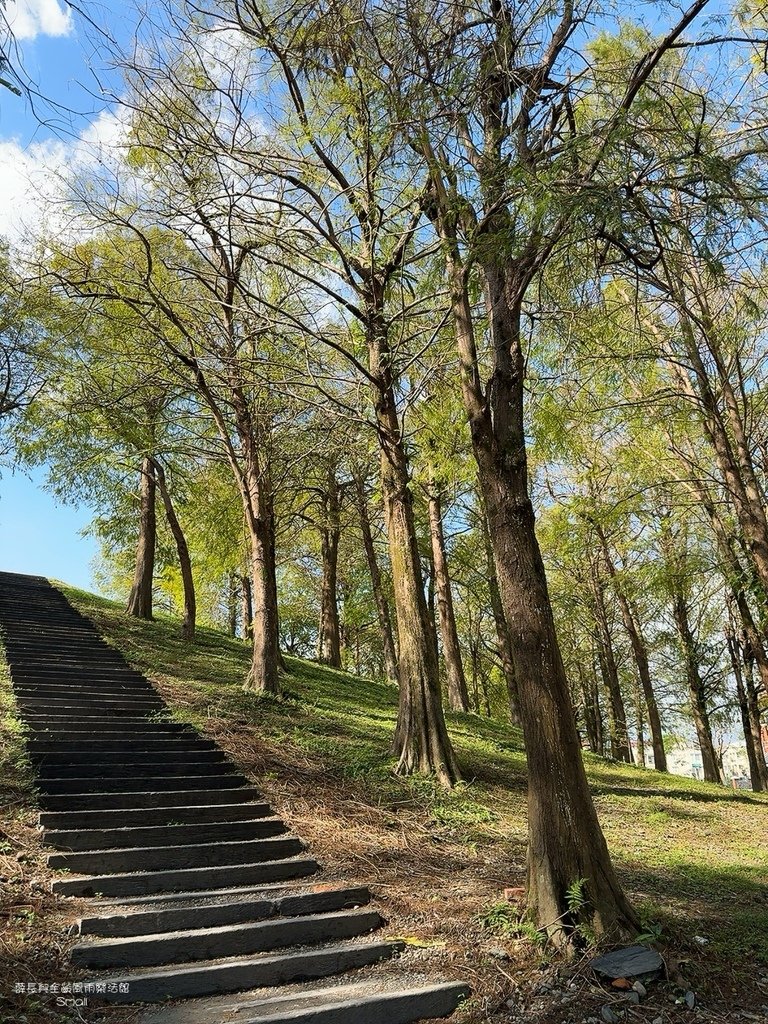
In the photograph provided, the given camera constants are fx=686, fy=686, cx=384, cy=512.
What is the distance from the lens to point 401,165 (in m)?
7.57

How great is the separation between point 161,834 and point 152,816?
15.0 inches

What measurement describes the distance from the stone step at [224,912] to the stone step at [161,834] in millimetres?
1064

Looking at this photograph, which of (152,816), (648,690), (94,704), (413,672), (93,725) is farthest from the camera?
(648,690)

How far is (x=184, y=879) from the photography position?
16.8ft

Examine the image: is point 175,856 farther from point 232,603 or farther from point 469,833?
point 232,603

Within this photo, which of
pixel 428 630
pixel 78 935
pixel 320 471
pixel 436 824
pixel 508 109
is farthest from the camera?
pixel 320 471

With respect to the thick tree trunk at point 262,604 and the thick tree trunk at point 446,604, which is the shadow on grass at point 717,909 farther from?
the thick tree trunk at point 446,604

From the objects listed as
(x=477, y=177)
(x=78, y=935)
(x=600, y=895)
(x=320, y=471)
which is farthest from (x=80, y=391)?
(x=600, y=895)

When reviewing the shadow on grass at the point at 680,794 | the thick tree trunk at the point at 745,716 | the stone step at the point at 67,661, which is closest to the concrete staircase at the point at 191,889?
the stone step at the point at 67,661

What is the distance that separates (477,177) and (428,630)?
5243 millimetres

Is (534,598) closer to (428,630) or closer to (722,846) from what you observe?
(428,630)

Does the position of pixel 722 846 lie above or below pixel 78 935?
below

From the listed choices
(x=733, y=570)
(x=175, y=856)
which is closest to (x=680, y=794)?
(x=733, y=570)

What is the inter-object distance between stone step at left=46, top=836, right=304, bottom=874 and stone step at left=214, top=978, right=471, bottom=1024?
1827 millimetres
